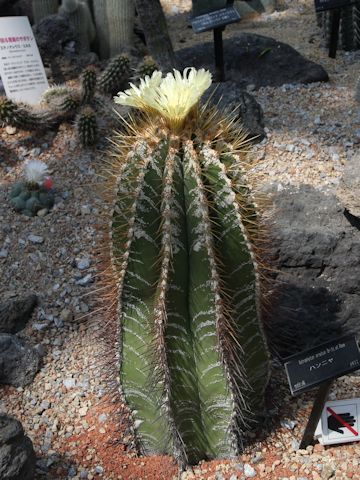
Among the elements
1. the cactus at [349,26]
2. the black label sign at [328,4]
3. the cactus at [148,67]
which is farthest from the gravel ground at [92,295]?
the cactus at [148,67]

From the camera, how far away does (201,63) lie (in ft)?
14.8

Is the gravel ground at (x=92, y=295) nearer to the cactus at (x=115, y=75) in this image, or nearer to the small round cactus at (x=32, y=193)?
the small round cactus at (x=32, y=193)

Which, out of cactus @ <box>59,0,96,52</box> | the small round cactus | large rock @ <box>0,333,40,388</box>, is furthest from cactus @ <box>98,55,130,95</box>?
large rock @ <box>0,333,40,388</box>

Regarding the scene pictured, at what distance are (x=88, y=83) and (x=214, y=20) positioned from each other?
0.90m

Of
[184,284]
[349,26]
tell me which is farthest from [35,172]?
[349,26]

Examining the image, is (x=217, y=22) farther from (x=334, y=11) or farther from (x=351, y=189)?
(x=351, y=189)

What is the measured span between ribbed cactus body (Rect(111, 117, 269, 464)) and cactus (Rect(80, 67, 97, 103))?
7.06 ft

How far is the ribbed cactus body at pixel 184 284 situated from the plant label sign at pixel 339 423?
0.26 meters

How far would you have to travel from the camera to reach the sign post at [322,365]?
174 centimetres

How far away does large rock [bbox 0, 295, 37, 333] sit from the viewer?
2.59m

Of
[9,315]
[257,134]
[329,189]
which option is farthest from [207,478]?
[257,134]

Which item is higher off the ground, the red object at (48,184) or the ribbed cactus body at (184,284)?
the ribbed cactus body at (184,284)

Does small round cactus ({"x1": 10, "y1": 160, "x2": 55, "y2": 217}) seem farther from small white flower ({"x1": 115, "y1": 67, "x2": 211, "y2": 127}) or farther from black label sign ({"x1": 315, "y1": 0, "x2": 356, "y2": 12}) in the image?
black label sign ({"x1": 315, "y1": 0, "x2": 356, "y2": 12})

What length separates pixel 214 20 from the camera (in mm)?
3967
